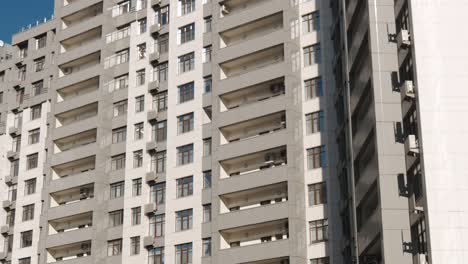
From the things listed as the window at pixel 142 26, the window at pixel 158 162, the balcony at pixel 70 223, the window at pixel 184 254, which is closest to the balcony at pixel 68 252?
the balcony at pixel 70 223

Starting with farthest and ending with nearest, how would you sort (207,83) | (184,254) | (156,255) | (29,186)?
(29,186)
(207,83)
(156,255)
(184,254)

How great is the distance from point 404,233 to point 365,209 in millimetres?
6522

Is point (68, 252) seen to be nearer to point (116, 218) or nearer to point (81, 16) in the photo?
point (116, 218)

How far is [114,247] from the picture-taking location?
2415 inches

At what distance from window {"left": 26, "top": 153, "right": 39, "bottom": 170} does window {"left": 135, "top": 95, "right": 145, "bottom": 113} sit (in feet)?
37.1

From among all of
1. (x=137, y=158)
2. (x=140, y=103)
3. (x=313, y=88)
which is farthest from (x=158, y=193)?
(x=313, y=88)

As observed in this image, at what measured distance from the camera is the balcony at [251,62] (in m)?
59.2

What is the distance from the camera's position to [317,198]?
176 ft

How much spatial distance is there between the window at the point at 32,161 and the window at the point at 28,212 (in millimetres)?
3394

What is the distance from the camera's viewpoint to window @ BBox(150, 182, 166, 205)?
60.1 meters

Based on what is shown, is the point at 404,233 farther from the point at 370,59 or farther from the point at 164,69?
the point at 164,69

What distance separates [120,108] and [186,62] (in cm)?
680

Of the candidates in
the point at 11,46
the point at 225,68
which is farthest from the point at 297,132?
the point at 11,46

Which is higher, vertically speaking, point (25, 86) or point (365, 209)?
point (25, 86)
